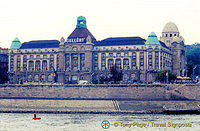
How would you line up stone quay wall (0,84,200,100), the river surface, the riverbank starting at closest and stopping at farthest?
the river surface, the riverbank, stone quay wall (0,84,200,100)

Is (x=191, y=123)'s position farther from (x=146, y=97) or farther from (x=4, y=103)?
(x=4, y=103)

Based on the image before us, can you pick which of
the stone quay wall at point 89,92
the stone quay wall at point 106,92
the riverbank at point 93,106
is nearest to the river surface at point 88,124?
the riverbank at point 93,106

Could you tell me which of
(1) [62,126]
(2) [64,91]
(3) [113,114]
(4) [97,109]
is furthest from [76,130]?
(2) [64,91]

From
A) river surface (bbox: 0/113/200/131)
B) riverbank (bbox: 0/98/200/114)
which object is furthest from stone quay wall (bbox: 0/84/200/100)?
river surface (bbox: 0/113/200/131)

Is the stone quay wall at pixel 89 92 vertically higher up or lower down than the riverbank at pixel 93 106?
higher up

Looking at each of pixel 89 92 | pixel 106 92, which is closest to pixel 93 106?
pixel 106 92

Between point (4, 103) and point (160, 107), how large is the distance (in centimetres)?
5063

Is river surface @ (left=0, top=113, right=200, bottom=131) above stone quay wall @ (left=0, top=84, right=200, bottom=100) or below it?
below

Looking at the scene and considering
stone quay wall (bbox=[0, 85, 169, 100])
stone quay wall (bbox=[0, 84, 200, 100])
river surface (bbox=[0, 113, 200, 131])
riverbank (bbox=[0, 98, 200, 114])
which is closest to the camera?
river surface (bbox=[0, 113, 200, 131])

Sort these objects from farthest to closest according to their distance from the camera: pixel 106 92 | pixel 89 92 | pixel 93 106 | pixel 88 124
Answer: pixel 89 92 < pixel 106 92 < pixel 93 106 < pixel 88 124

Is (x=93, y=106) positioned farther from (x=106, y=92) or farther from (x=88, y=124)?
(x=88, y=124)

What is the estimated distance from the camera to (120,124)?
11806 centimetres

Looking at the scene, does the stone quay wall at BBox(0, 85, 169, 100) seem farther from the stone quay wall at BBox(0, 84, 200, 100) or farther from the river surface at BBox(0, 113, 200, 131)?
the river surface at BBox(0, 113, 200, 131)

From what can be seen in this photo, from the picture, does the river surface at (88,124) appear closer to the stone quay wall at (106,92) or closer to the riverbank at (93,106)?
the riverbank at (93,106)
